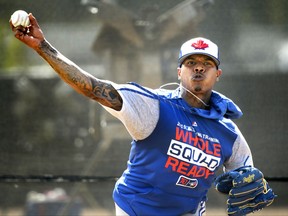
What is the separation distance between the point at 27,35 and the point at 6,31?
2247 millimetres

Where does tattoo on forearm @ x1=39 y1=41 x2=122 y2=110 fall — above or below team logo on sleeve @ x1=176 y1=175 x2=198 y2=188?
above

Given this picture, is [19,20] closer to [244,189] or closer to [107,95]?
[107,95]

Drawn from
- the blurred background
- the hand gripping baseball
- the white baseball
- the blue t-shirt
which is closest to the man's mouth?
the blue t-shirt

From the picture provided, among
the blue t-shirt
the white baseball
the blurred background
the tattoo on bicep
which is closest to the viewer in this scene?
the white baseball

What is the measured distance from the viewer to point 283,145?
17.3 feet

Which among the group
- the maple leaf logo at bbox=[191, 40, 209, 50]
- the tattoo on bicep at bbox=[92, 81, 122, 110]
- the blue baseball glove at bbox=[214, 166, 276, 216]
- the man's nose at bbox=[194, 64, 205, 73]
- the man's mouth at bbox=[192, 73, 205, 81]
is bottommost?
the blue baseball glove at bbox=[214, 166, 276, 216]

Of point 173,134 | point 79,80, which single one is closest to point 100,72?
point 173,134

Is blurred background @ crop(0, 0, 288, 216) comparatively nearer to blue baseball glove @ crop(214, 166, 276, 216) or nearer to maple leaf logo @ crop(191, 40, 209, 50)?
blue baseball glove @ crop(214, 166, 276, 216)

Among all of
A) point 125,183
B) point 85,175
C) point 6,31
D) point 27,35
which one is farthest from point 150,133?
point 6,31

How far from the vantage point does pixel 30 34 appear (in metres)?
3.12

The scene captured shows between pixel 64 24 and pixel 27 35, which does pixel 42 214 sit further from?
pixel 27 35

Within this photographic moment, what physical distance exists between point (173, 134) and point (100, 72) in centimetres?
190

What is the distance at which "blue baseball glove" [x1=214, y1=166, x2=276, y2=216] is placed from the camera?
147 inches

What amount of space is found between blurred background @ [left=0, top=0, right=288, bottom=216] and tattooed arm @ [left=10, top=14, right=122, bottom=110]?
195 cm
